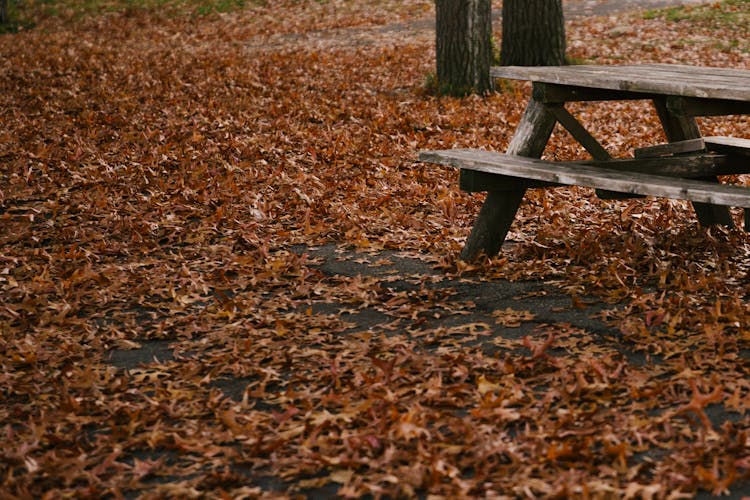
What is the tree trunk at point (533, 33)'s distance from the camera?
33.4 feet

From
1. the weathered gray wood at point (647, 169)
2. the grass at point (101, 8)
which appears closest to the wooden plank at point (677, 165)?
the weathered gray wood at point (647, 169)

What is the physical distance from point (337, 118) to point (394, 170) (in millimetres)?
1906

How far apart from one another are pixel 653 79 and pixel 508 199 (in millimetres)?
1056

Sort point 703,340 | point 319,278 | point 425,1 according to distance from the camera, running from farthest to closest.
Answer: point 425,1, point 319,278, point 703,340

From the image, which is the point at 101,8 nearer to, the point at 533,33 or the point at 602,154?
the point at 533,33

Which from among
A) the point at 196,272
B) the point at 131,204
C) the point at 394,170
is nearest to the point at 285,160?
the point at 394,170

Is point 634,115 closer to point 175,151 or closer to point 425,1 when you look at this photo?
point 175,151

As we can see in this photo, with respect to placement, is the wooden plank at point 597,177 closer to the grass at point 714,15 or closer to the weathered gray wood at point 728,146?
the weathered gray wood at point 728,146

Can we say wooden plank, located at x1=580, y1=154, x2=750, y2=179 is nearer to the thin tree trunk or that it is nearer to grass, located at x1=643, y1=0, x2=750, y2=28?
grass, located at x1=643, y1=0, x2=750, y2=28

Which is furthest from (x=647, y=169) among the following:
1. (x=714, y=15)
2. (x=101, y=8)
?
(x=101, y=8)

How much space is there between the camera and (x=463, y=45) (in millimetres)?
9938

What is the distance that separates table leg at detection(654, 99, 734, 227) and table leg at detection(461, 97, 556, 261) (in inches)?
32.6

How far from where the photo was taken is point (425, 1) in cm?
1955

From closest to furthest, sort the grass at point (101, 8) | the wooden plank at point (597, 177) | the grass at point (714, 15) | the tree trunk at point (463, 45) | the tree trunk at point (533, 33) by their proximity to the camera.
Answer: the wooden plank at point (597, 177)
the tree trunk at point (463, 45)
the tree trunk at point (533, 33)
the grass at point (714, 15)
the grass at point (101, 8)
